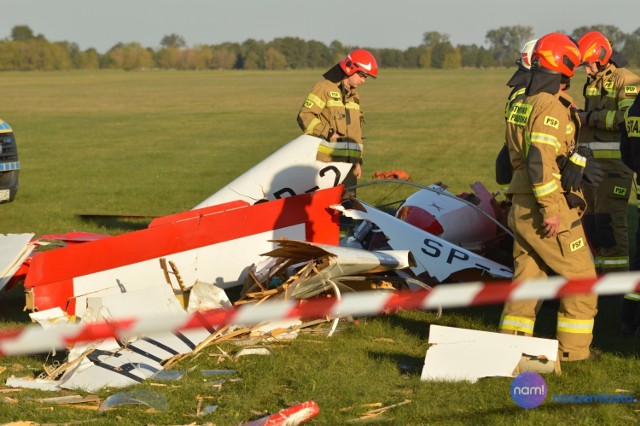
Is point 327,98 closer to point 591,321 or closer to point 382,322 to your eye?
point 382,322

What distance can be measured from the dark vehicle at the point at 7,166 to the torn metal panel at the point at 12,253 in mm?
3956

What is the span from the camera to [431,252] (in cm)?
688

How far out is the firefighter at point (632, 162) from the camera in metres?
5.86

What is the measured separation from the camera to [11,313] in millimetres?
7250

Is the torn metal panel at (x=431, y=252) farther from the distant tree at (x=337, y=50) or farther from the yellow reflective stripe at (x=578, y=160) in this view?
the distant tree at (x=337, y=50)

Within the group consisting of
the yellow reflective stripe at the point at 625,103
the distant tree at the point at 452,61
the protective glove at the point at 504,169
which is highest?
the yellow reflective stripe at the point at 625,103

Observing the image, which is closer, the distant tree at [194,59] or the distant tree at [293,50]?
the distant tree at [194,59]

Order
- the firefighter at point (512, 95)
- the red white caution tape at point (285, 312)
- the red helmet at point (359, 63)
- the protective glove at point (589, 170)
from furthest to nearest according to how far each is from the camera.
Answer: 1. the red helmet at point (359, 63)
2. the firefighter at point (512, 95)
3. the protective glove at point (589, 170)
4. the red white caution tape at point (285, 312)

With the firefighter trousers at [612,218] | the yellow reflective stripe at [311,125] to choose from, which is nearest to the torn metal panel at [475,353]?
the firefighter trousers at [612,218]

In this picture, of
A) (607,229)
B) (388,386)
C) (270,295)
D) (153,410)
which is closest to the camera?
(153,410)

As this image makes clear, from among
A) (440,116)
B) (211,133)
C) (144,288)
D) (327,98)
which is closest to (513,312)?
(144,288)

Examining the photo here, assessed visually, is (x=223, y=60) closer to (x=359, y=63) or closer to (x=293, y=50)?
(x=293, y=50)

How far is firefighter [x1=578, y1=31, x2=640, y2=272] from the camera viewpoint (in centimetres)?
739

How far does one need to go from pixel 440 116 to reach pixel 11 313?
25841mm
